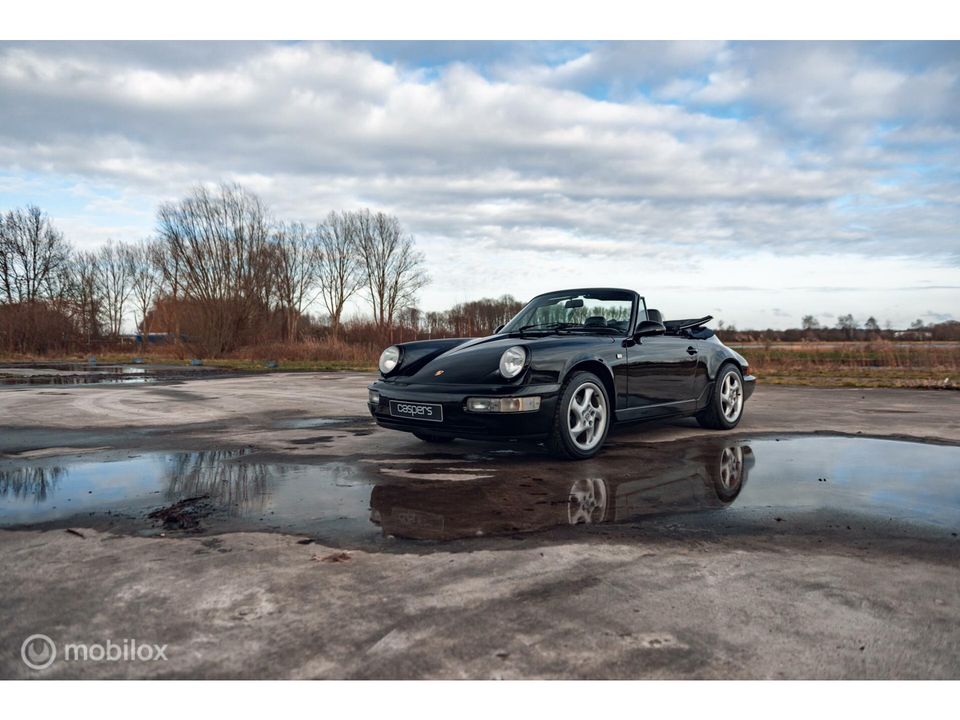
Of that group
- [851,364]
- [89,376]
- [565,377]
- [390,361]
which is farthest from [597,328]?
[851,364]

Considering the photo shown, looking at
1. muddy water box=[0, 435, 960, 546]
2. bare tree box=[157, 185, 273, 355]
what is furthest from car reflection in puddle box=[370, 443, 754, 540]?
bare tree box=[157, 185, 273, 355]

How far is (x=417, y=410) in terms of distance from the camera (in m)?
5.36

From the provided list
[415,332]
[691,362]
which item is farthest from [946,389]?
[415,332]

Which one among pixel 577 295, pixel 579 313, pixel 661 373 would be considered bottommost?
pixel 661 373

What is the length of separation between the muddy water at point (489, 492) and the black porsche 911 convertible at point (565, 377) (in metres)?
0.32

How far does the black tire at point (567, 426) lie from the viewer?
202 inches

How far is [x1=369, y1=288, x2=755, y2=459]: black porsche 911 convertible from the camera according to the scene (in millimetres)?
5086

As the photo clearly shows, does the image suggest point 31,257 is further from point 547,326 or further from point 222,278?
point 547,326

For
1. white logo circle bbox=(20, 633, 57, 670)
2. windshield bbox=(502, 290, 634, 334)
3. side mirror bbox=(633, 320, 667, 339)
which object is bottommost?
white logo circle bbox=(20, 633, 57, 670)

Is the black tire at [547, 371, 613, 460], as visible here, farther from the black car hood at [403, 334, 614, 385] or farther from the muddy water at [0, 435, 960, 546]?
the black car hood at [403, 334, 614, 385]

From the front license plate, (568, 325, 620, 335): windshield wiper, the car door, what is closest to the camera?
the front license plate

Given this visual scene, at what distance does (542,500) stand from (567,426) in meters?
1.26

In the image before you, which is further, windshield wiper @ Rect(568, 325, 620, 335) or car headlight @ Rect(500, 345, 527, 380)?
windshield wiper @ Rect(568, 325, 620, 335)

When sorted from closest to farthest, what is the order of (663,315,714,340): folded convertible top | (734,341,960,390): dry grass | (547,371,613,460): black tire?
(547,371,613,460): black tire, (663,315,714,340): folded convertible top, (734,341,960,390): dry grass
